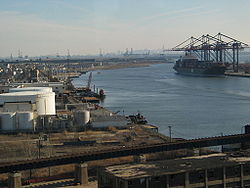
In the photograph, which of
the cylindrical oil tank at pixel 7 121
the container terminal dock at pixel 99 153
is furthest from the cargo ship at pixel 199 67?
the cylindrical oil tank at pixel 7 121

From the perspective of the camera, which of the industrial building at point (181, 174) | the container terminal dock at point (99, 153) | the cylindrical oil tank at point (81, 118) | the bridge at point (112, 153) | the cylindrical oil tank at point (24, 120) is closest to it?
the industrial building at point (181, 174)

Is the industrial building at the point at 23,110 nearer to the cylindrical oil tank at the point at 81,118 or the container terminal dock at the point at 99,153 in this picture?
the container terminal dock at the point at 99,153

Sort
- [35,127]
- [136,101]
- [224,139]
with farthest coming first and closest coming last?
[136,101], [35,127], [224,139]

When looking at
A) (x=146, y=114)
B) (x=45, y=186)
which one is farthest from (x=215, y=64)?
(x=45, y=186)

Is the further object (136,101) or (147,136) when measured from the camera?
(136,101)

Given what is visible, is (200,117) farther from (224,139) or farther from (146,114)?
(224,139)

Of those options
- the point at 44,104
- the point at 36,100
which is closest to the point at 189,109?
the point at 44,104

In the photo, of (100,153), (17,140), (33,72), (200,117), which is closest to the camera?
(100,153)
